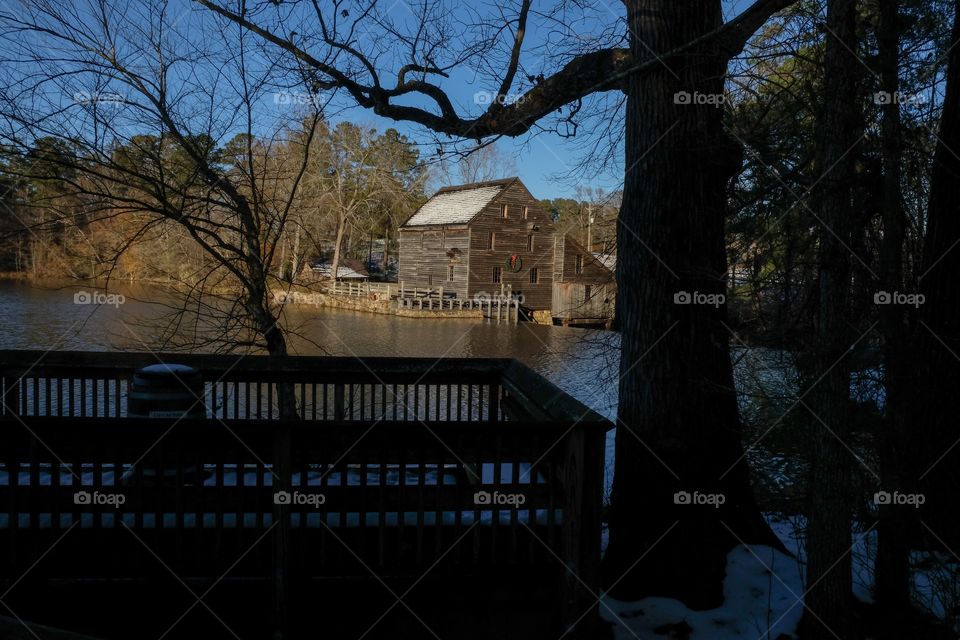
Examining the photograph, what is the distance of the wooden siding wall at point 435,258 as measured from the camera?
51.1 metres

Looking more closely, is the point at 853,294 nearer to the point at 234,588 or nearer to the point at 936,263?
the point at 936,263

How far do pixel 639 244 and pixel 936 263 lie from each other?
2.33 m

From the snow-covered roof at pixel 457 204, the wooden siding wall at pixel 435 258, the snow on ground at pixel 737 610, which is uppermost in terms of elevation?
the snow-covered roof at pixel 457 204

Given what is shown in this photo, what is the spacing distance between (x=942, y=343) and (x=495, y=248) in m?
45.9

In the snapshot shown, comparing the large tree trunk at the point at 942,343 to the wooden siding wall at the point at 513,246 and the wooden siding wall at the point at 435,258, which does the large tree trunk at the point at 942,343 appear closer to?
the wooden siding wall at the point at 513,246

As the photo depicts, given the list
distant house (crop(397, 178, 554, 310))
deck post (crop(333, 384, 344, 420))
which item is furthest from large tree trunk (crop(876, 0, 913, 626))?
distant house (crop(397, 178, 554, 310))

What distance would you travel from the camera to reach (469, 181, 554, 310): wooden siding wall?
50500 millimetres

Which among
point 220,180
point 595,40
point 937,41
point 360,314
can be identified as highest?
point 595,40

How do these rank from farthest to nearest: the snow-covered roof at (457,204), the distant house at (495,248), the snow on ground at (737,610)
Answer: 1. the snow-covered roof at (457,204)
2. the distant house at (495,248)
3. the snow on ground at (737,610)

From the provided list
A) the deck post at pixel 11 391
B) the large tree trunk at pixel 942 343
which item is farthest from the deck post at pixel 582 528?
the deck post at pixel 11 391

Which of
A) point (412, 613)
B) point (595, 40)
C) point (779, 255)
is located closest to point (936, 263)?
point (779, 255)

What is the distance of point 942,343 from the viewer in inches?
226

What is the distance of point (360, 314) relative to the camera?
4944 cm

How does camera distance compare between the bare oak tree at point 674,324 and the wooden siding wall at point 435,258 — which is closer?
the bare oak tree at point 674,324
